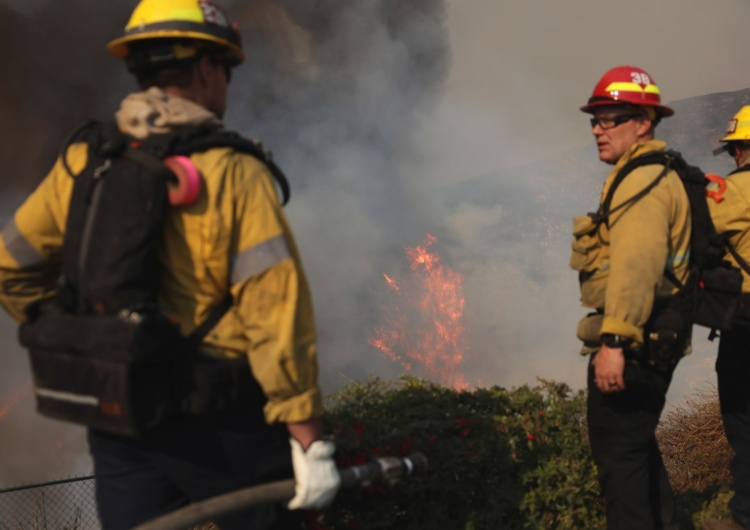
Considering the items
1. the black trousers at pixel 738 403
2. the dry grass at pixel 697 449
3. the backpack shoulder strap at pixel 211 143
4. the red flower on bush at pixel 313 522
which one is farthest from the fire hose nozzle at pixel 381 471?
the dry grass at pixel 697 449

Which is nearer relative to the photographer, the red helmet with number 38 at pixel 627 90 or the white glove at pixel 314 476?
the white glove at pixel 314 476

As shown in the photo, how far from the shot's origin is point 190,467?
203 cm

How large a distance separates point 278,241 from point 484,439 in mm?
1835

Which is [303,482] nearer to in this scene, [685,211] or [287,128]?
[685,211]

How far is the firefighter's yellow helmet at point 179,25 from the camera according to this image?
6.95 ft

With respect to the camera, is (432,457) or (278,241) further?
(432,457)

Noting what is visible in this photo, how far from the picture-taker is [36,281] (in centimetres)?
236

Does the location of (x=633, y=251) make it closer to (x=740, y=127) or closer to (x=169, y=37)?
(x=169, y=37)

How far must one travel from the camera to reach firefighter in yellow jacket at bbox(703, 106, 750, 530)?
386 centimetres

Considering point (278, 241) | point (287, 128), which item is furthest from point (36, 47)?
point (278, 241)

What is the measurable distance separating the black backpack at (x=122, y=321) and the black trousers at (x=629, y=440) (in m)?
1.77

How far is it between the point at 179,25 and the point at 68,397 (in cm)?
100

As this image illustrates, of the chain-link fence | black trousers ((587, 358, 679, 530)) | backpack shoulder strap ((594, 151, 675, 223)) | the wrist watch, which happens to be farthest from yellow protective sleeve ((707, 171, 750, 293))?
the chain-link fence

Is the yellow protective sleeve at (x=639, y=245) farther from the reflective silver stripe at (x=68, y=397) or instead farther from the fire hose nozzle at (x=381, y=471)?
the reflective silver stripe at (x=68, y=397)
